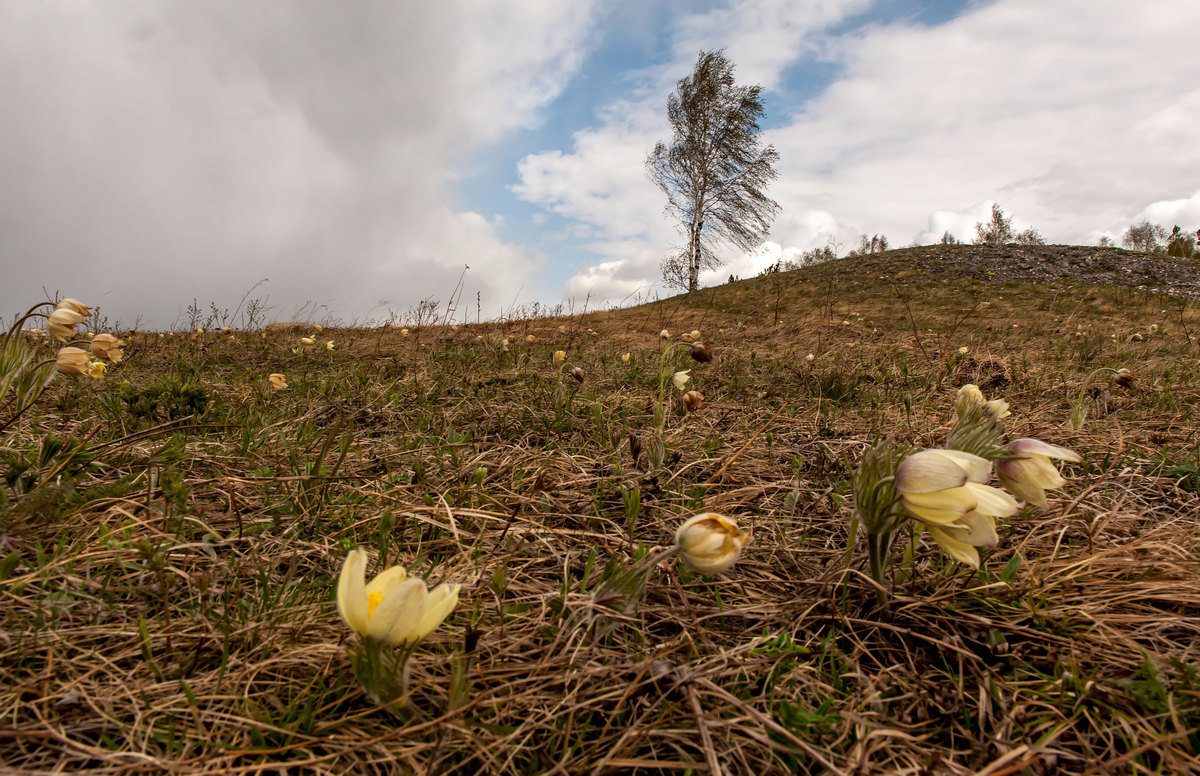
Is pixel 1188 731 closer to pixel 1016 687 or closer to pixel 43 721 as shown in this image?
pixel 1016 687

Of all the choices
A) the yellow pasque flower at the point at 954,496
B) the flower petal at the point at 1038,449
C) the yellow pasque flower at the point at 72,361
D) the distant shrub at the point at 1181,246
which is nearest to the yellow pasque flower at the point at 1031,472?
the flower petal at the point at 1038,449

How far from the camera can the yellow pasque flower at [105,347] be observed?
2.03 meters

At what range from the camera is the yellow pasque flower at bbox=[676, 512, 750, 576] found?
3.20 feet

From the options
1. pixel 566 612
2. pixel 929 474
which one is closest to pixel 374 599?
pixel 566 612

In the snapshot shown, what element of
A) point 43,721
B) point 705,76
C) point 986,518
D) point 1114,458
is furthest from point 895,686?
point 705,76

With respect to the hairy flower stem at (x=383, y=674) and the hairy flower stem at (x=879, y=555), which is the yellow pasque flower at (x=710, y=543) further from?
the hairy flower stem at (x=383, y=674)

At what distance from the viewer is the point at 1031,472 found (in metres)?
1.08

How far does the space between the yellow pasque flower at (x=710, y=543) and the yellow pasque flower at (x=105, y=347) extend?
7.30 feet

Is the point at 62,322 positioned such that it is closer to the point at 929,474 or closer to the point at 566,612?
the point at 566,612

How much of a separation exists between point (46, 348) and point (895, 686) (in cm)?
591

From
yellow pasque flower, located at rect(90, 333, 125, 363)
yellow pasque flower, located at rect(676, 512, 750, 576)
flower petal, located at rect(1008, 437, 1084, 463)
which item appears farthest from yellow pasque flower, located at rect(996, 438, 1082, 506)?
yellow pasque flower, located at rect(90, 333, 125, 363)

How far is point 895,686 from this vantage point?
0.98m

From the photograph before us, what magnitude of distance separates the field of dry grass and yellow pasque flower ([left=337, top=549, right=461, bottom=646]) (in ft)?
0.31

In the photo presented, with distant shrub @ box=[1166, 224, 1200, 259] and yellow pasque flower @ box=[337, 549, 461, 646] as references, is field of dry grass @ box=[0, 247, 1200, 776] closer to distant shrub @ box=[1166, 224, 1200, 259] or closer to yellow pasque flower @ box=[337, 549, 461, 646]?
yellow pasque flower @ box=[337, 549, 461, 646]
